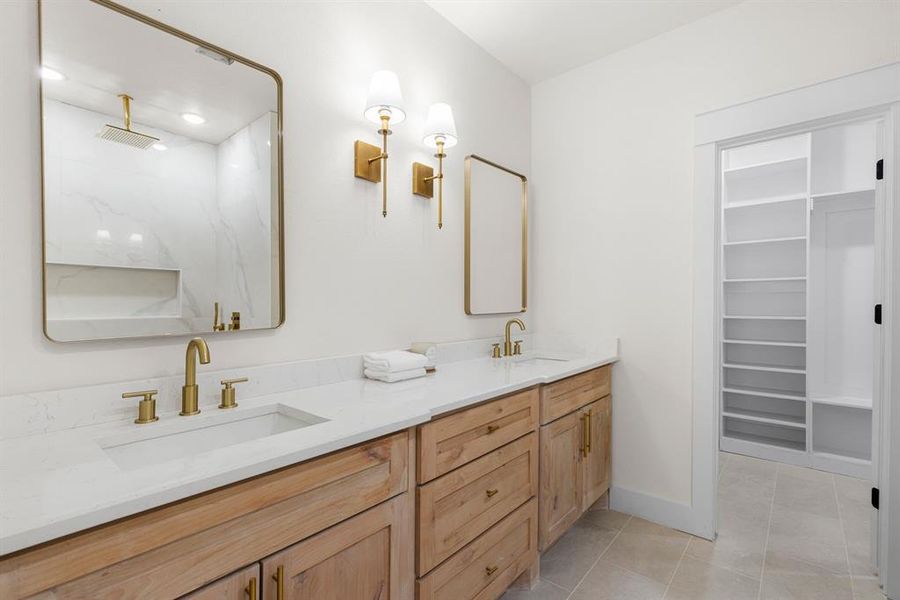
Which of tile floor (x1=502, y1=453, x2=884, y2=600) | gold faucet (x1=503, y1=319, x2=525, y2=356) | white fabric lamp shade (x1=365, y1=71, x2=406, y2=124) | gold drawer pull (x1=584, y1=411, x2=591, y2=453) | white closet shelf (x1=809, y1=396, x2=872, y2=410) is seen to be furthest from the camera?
white closet shelf (x1=809, y1=396, x2=872, y2=410)

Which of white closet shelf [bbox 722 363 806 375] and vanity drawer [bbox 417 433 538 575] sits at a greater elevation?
white closet shelf [bbox 722 363 806 375]

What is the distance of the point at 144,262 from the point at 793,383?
4.07 m

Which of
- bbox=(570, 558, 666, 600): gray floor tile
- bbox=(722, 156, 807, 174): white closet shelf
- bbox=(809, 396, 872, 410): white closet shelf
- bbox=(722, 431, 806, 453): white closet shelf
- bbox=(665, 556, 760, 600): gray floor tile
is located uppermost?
bbox=(722, 156, 807, 174): white closet shelf

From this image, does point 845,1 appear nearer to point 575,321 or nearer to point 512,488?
point 575,321

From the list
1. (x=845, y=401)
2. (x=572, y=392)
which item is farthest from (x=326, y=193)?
(x=845, y=401)

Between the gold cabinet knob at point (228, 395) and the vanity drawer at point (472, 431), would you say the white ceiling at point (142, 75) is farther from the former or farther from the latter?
the vanity drawer at point (472, 431)

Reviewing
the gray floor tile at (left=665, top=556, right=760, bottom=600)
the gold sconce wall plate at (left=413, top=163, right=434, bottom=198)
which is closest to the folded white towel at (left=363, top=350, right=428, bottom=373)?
the gold sconce wall plate at (left=413, top=163, right=434, bottom=198)

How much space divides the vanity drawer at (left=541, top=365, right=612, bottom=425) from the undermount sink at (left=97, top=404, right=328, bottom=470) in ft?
3.37

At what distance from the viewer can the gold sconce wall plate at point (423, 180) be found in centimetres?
205

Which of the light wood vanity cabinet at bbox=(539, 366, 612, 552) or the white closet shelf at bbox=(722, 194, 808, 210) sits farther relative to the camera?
the white closet shelf at bbox=(722, 194, 808, 210)

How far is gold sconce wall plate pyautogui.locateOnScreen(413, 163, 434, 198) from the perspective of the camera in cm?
205

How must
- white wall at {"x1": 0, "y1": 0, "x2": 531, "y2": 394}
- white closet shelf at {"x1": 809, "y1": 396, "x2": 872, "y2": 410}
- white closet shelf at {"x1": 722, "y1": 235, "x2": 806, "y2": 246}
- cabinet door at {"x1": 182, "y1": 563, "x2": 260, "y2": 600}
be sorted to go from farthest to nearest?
white closet shelf at {"x1": 722, "y1": 235, "x2": 806, "y2": 246}
white closet shelf at {"x1": 809, "y1": 396, "x2": 872, "y2": 410}
white wall at {"x1": 0, "y1": 0, "x2": 531, "y2": 394}
cabinet door at {"x1": 182, "y1": 563, "x2": 260, "y2": 600}

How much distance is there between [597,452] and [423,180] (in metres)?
1.69

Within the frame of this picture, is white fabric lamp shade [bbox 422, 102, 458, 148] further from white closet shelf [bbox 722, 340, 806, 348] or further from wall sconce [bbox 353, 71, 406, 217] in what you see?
white closet shelf [bbox 722, 340, 806, 348]
